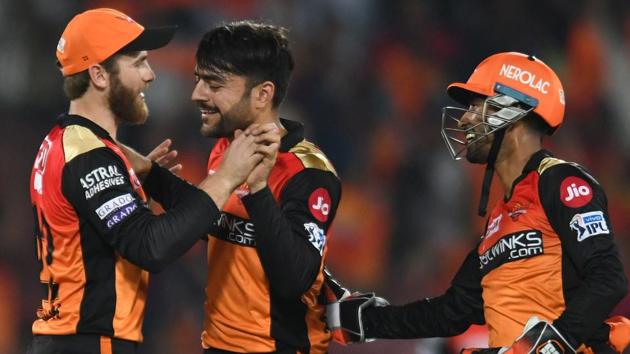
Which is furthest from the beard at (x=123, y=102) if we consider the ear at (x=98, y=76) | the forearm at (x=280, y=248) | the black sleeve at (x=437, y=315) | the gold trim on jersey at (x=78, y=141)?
the black sleeve at (x=437, y=315)

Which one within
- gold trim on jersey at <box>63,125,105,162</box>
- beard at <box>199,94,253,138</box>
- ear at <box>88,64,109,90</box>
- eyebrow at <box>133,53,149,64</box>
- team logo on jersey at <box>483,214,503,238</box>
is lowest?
team logo on jersey at <box>483,214,503,238</box>

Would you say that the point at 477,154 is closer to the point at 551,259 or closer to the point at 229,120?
the point at 551,259

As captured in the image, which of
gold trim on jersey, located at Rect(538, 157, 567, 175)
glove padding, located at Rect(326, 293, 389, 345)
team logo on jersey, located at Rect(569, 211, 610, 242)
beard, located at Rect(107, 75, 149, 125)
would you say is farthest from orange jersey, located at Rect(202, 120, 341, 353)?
team logo on jersey, located at Rect(569, 211, 610, 242)

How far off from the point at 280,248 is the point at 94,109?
779 mm

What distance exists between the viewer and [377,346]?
517 cm

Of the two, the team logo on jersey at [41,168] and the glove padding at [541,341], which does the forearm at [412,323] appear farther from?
the team logo on jersey at [41,168]

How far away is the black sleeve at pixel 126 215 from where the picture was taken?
3.03m

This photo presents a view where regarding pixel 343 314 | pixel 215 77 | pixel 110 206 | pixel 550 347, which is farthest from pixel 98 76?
pixel 550 347

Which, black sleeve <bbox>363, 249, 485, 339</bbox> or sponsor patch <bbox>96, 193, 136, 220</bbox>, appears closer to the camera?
sponsor patch <bbox>96, 193, 136, 220</bbox>

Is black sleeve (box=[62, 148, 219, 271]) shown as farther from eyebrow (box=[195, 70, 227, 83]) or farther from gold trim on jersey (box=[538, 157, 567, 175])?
gold trim on jersey (box=[538, 157, 567, 175])

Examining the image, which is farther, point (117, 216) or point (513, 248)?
point (513, 248)

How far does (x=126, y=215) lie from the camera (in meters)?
3.05

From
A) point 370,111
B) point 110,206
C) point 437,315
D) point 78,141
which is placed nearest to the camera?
point 110,206

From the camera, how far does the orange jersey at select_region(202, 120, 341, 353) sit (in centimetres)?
325
